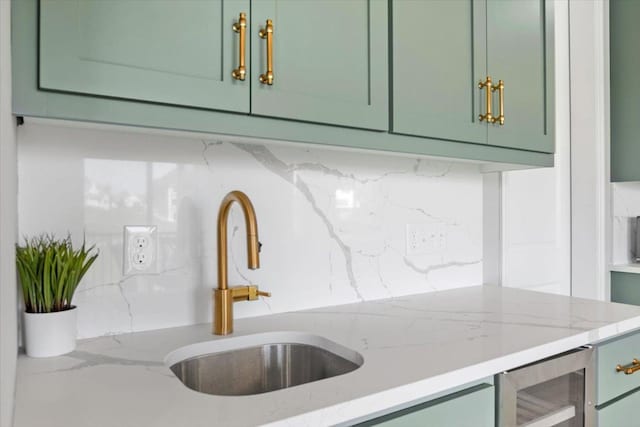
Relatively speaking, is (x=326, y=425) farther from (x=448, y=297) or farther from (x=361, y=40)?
(x=448, y=297)

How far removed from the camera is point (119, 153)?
115 centimetres

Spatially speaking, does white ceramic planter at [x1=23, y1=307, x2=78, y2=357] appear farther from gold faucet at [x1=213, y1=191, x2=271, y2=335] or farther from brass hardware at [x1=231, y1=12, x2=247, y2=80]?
brass hardware at [x1=231, y1=12, x2=247, y2=80]

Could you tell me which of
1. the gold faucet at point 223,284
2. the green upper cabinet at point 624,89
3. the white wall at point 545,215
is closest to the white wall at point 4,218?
the gold faucet at point 223,284

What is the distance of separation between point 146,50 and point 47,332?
620mm

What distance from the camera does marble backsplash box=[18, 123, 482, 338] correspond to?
1.10 meters

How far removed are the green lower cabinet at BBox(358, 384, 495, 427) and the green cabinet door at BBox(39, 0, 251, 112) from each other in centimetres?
70

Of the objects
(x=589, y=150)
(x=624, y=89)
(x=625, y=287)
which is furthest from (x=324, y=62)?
(x=625, y=287)

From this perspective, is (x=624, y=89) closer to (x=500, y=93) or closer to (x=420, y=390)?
(x=500, y=93)

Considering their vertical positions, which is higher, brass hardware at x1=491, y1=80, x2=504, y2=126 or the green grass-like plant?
brass hardware at x1=491, y1=80, x2=504, y2=126

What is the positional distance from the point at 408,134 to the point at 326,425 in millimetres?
820

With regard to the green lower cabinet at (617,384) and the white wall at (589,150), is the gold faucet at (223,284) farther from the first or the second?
Answer: the white wall at (589,150)

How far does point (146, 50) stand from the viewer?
0.90 meters

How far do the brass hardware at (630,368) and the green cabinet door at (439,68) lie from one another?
759 mm

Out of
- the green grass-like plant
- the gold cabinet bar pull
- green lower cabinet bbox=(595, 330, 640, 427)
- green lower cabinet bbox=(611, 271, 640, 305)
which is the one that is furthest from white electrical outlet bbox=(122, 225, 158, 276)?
green lower cabinet bbox=(611, 271, 640, 305)
